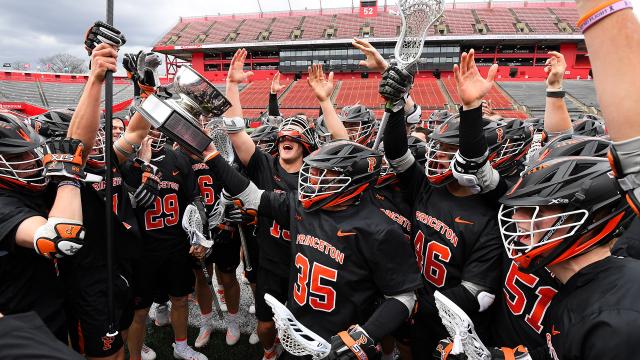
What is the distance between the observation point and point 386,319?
7.25 feet

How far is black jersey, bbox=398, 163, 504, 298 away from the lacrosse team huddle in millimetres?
13

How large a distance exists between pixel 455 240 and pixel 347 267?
81 cm

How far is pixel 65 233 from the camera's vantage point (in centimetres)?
192

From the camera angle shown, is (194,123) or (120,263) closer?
(194,123)

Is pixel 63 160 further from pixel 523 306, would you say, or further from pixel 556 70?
pixel 556 70

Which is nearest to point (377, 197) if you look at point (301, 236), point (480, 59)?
point (301, 236)

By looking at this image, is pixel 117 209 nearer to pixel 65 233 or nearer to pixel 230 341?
pixel 65 233

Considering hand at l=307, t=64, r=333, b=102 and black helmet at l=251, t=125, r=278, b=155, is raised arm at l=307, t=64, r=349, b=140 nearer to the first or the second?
hand at l=307, t=64, r=333, b=102

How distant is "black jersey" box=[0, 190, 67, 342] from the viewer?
2.00m

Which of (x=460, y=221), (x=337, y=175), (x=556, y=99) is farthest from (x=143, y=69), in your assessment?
(x=556, y=99)

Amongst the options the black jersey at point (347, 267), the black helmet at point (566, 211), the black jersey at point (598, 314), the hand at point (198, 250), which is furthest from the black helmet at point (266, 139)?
the black jersey at point (598, 314)

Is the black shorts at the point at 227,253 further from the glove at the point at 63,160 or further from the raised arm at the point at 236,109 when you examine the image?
the glove at the point at 63,160

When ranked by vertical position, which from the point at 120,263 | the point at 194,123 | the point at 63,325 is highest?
the point at 194,123

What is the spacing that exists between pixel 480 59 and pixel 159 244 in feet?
137
